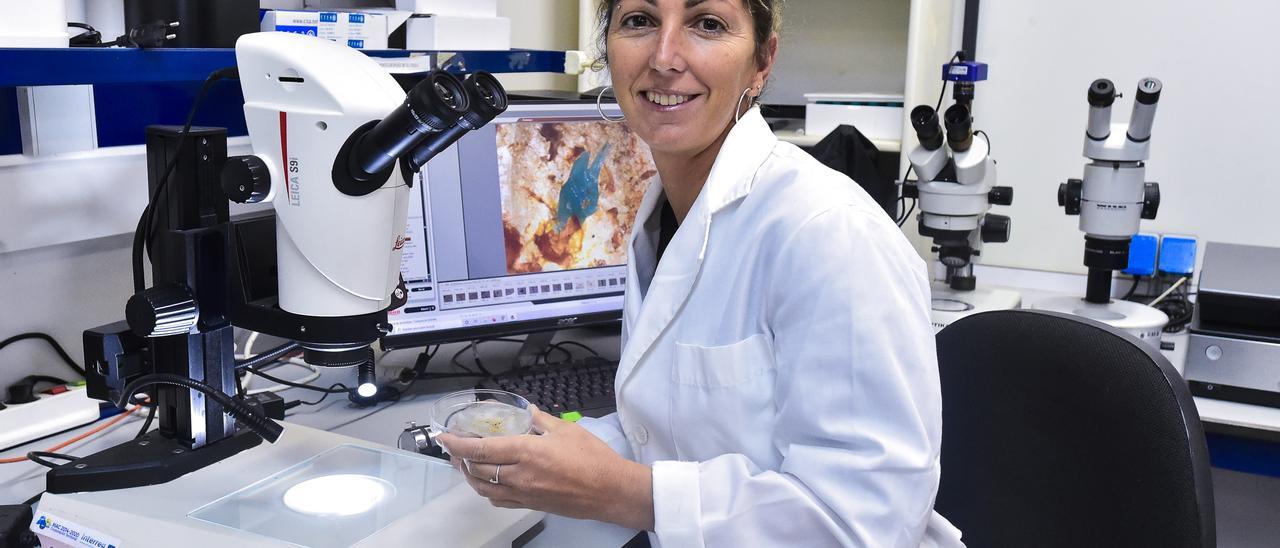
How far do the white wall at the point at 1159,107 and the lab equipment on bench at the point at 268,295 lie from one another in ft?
5.63

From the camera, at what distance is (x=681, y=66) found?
1097mm

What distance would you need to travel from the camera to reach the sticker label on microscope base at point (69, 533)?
937 millimetres

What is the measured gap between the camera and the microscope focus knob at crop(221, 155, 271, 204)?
37.4 inches

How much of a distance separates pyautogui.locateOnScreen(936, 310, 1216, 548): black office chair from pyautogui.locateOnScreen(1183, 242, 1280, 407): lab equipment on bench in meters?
0.77

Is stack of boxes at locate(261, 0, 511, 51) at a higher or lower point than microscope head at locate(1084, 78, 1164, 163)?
higher

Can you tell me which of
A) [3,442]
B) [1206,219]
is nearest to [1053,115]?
[1206,219]

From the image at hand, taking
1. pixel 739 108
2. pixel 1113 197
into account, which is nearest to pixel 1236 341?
pixel 1113 197

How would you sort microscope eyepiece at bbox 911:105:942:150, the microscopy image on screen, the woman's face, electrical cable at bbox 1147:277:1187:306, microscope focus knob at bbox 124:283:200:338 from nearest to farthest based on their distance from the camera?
microscope focus knob at bbox 124:283:200:338
the woman's face
the microscopy image on screen
microscope eyepiece at bbox 911:105:942:150
electrical cable at bbox 1147:277:1187:306

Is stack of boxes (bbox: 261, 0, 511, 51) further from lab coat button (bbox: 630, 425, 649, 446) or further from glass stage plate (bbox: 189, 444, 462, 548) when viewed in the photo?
lab coat button (bbox: 630, 425, 649, 446)

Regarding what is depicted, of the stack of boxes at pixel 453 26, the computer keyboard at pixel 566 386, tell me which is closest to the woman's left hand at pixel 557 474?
the computer keyboard at pixel 566 386

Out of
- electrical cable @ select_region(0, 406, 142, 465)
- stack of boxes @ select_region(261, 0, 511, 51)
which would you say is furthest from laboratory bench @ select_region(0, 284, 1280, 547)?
stack of boxes @ select_region(261, 0, 511, 51)

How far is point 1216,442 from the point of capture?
1667mm

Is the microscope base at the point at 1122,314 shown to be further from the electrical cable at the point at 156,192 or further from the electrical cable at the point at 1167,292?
the electrical cable at the point at 156,192

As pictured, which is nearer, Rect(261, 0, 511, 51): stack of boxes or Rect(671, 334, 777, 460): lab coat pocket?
Rect(671, 334, 777, 460): lab coat pocket
